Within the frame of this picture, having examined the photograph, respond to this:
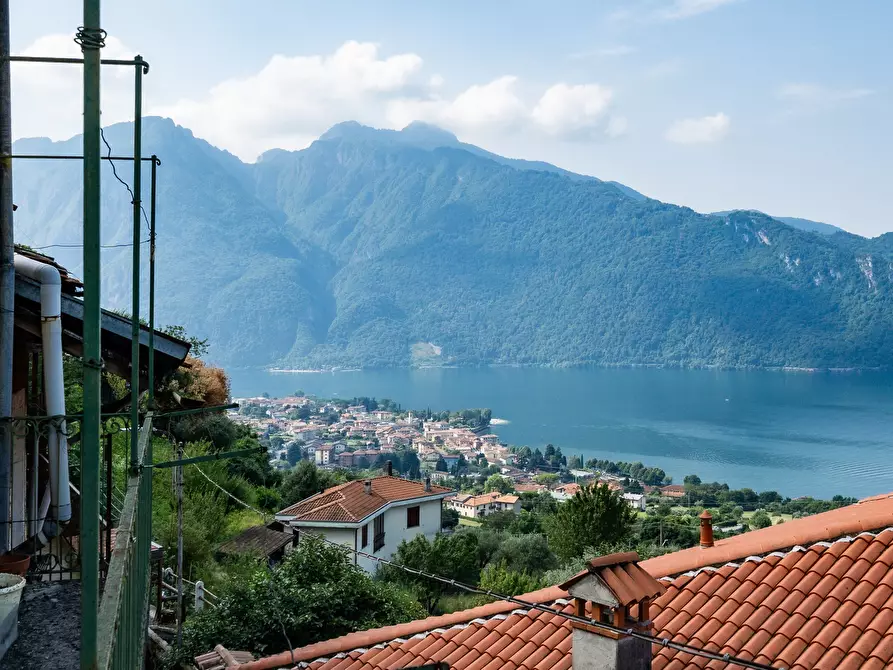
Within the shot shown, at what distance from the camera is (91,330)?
1.87 m

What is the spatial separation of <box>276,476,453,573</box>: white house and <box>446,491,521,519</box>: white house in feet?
44.3

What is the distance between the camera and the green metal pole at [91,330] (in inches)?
73.0

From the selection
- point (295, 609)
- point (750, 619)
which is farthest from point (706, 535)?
point (295, 609)

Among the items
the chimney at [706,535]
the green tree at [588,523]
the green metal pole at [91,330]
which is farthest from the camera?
the green tree at [588,523]

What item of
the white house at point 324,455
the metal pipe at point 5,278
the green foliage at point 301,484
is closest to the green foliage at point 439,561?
the green foliage at point 301,484

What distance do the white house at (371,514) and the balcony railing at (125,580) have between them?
17920 mm

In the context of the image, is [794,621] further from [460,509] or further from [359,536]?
[460,509]

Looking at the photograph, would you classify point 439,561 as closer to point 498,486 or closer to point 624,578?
point 624,578

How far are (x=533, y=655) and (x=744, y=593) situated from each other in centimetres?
145

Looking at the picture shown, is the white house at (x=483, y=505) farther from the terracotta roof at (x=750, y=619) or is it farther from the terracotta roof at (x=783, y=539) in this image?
the terracotta roof at (x=783, y=539)

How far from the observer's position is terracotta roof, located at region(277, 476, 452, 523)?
78.0 feet

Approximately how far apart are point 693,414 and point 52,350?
139 m

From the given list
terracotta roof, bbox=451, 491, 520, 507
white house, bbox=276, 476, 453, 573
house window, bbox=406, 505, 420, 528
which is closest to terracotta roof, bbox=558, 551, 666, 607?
white house, bbox=276, 476, 453, 573

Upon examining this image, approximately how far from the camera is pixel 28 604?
188 inches
